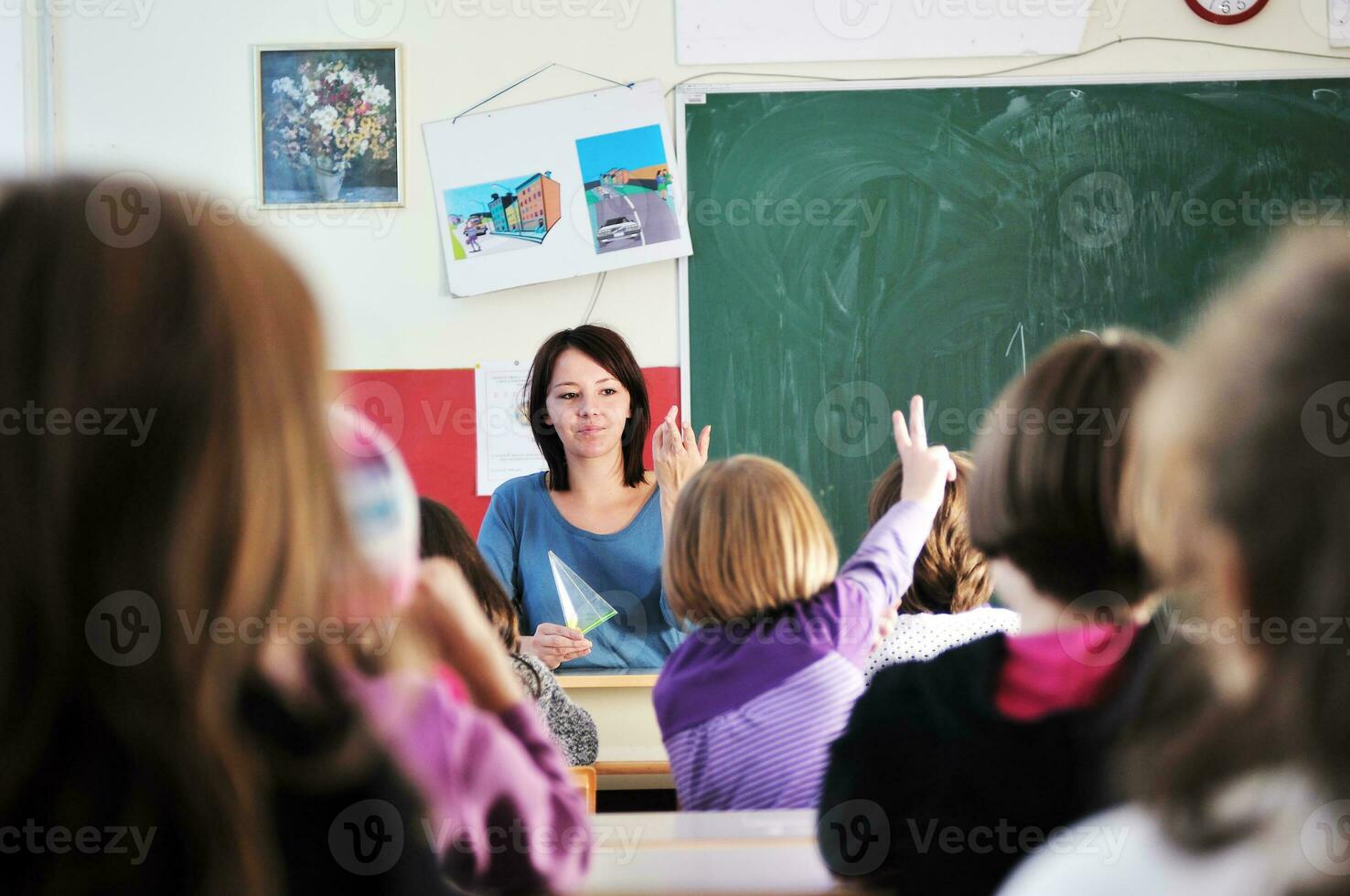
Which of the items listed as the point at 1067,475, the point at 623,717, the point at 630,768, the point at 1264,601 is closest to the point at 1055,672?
the point at 1067,475

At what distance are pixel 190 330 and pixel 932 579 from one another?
172 cm

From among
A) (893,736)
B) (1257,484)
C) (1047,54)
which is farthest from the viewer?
(1047,54)

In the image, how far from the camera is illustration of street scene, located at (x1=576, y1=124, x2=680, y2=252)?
3594 millimetres

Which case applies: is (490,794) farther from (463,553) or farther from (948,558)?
(948,558)

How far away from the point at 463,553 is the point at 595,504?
4.46 feet

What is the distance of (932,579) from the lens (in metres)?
2.12

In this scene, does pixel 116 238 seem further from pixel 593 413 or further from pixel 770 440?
pixel 770 440

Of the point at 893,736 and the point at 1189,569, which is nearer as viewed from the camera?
the point at 1189,569

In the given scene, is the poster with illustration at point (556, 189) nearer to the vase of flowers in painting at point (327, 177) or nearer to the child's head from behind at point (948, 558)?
the vase of flowers in painting at point (327, 177)

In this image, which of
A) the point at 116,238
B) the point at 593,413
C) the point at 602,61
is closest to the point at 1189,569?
the point at 116,238

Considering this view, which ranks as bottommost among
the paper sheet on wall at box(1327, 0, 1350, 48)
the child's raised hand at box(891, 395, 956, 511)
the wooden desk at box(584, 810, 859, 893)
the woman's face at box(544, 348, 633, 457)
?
the wooden desk at box(584, 810, 859, 893)

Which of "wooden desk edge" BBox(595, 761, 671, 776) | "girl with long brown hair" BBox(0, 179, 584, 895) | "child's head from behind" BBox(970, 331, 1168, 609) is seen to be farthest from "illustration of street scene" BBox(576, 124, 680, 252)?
"girl with long brown hair" BBox(0, 179, 584, 895)

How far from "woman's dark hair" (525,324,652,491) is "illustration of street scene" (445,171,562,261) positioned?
73 centimetres

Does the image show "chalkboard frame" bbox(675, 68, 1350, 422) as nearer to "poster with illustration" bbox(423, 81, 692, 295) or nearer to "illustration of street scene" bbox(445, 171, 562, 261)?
"poster with illustration" bbox(423, 81, 692, 295)
